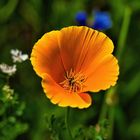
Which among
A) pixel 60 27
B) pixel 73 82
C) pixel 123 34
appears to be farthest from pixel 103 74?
pixel 60 27

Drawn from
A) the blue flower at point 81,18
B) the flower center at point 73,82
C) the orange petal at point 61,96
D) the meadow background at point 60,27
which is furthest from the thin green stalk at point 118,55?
the orange petal at point 61,96

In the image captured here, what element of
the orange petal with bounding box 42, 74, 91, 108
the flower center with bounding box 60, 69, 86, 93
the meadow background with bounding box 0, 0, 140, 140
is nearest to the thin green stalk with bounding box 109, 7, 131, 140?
the meadow background with bounding box 0, 0, 140, 140

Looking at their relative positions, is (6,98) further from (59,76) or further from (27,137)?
(27,137)

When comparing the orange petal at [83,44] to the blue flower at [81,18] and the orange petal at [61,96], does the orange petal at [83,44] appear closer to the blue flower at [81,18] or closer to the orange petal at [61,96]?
the orange petal at [61,96]

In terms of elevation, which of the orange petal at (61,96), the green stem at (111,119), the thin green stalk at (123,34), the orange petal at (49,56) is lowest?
the green stem at (111,119)

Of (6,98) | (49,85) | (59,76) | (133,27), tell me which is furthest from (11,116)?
(133,27)

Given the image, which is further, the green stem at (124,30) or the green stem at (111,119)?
the green stem at (124,30)
